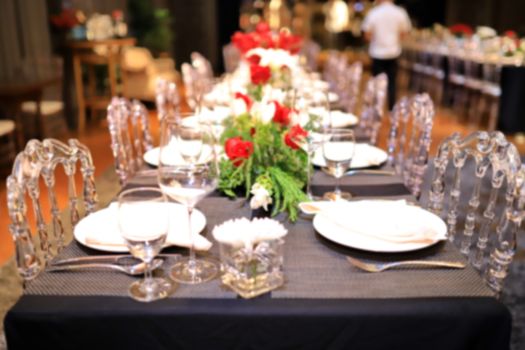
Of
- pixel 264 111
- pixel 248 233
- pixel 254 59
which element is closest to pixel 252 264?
pixel 248 233

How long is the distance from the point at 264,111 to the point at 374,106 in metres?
1.83

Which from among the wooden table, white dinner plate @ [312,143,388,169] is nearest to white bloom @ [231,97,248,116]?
white dinner plate @ [312,143,388,169]

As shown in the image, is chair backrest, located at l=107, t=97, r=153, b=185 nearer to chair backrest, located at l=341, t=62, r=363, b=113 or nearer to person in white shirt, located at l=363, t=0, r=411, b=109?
chair backrest, located at l=341, t=62, r=363, b=113

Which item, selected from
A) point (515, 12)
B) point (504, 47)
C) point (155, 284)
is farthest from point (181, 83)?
point (155, 284)

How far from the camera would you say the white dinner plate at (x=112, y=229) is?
1.35m

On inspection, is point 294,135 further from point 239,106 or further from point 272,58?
point 272,58

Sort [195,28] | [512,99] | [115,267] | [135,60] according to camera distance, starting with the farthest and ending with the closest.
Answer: [195,28], [135,60], [512,99], [115,267]

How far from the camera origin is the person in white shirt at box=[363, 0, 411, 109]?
6793mm

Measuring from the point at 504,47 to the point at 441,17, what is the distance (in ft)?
27.2

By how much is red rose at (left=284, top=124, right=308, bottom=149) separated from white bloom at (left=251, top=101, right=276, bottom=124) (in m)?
0.11

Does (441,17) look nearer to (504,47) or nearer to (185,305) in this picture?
(504,47)

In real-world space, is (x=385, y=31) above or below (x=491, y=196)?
above

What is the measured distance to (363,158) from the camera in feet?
7.04

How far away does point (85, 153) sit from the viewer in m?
1.83
